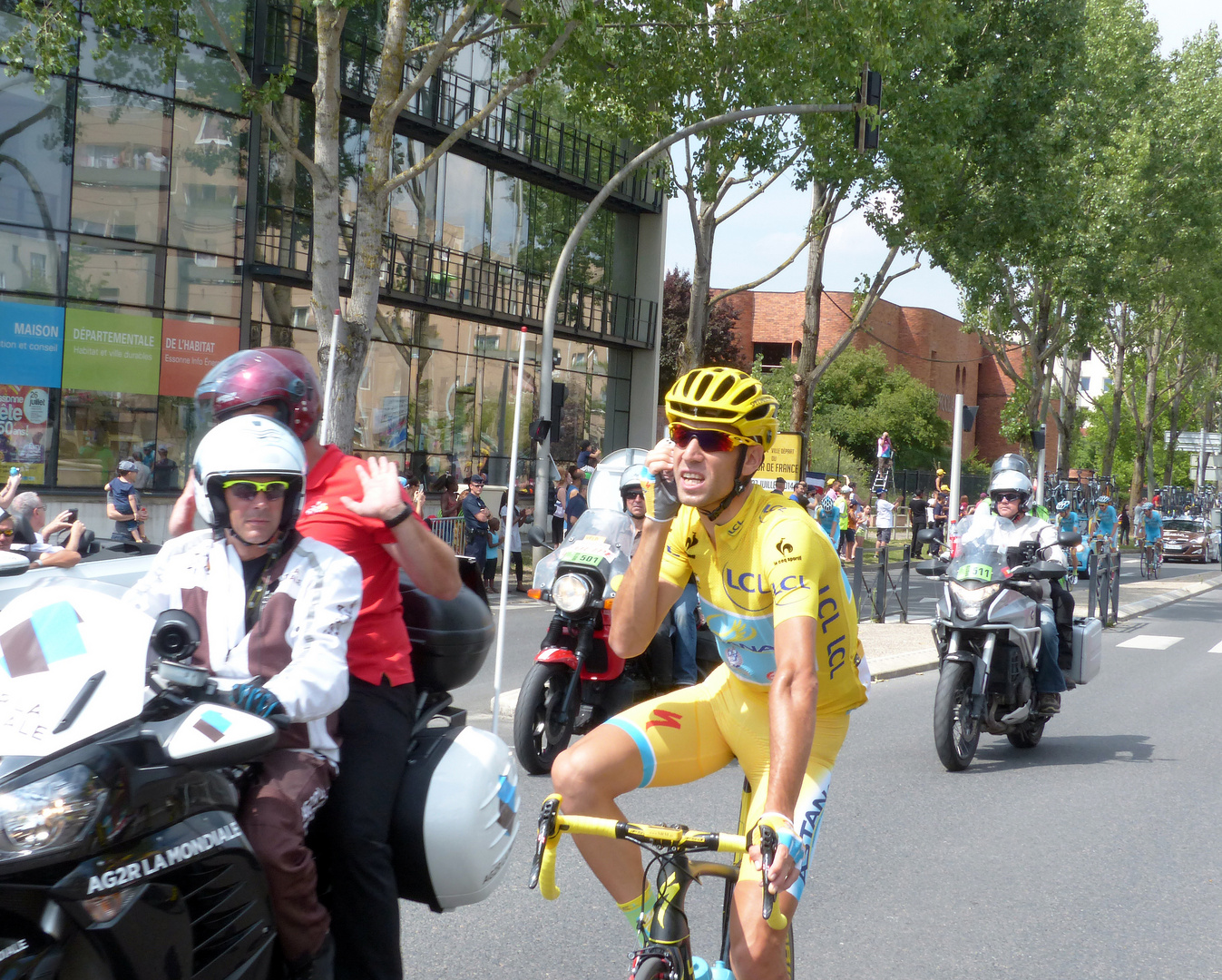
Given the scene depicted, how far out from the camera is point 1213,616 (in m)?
20.2

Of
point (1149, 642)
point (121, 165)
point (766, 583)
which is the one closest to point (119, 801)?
point (766, 583)

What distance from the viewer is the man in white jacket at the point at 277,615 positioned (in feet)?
8.67

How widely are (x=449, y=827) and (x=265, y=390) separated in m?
1.15

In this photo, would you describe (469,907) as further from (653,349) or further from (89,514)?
(653,349)

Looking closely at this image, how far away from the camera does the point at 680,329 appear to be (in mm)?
46688

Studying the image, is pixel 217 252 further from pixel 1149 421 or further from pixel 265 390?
pixel 1149 421

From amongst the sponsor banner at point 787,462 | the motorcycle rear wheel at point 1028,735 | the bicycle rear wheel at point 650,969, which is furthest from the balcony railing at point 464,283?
the bicycle rear wheel at point 650,969

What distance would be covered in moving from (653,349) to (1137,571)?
13.8 meters

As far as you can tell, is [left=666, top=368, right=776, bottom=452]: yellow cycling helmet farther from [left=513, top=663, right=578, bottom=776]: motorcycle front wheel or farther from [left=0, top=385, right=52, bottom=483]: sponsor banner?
[left=0, top=385, right=52, bottom=483]: sponsor banner

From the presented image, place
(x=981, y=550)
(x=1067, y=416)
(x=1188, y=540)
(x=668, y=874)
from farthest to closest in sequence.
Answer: (x=1067, y=416) → (x=1188, y=540) → (x=981, y=550) → (x=668, y=874)

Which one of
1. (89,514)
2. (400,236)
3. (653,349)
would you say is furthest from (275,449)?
(653,349)

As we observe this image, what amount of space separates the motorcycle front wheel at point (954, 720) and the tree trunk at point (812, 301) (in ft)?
52.6

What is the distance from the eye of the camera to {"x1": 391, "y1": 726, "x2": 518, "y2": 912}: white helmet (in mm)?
2963

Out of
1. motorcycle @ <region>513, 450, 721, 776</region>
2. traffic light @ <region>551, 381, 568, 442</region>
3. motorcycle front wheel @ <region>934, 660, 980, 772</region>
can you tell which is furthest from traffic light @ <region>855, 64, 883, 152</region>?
motorcycle front wheel @ <region>934, 660, 980, 772</region>
